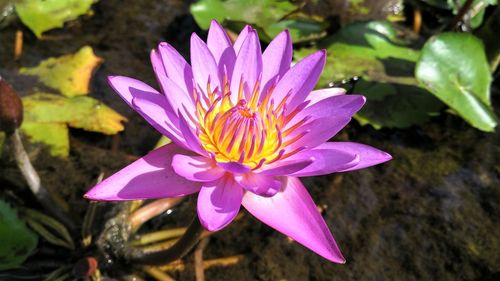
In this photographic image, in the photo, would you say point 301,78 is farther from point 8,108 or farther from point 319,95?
point 8,108

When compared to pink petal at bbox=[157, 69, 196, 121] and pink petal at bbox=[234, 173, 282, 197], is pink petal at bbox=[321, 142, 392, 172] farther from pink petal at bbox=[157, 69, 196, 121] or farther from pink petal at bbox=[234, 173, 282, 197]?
pink petal at bbox=[157, 69, 196, 121]

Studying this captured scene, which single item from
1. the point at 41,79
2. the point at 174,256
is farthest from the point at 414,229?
the point at 41,79

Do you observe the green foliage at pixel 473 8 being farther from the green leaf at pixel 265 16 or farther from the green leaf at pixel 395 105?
the green leaf at pixel 265 16

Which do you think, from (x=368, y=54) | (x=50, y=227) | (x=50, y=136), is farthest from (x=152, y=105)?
(x=368, y=54)

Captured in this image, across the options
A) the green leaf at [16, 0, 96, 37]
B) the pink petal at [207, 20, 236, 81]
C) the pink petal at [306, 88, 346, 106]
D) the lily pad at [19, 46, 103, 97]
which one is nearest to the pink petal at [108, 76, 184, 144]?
the pink petal at [207, 20, 236, 81]

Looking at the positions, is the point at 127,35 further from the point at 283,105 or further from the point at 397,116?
the point at 283,105

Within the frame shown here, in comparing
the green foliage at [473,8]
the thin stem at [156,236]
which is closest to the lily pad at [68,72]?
the thin stem at [156,236]

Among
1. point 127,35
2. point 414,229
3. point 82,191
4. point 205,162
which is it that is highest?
point 205,162
